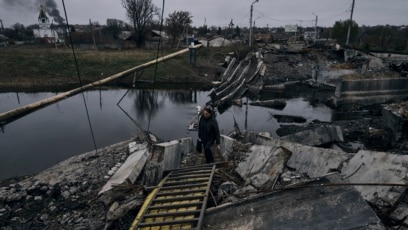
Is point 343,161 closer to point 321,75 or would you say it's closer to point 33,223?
point 33,223

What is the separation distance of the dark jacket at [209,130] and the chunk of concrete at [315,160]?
1726mm

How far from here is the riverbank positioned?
21.7 m

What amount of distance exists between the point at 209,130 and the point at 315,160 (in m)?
2.38

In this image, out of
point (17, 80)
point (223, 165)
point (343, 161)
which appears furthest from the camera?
point (17, 80)

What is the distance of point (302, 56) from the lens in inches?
1099

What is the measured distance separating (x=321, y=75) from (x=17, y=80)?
2393cm

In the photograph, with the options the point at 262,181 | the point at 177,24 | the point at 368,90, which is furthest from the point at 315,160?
the point at 177,24

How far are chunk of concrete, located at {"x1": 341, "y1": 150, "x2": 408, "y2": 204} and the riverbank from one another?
1774cm

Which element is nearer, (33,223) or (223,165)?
(33,223)

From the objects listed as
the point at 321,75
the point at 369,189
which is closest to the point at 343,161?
the point at 369,189

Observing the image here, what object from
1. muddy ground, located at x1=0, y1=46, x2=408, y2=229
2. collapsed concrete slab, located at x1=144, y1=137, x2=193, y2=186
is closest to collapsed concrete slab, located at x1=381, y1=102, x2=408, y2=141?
muddy ground, located at x1=0, y1=46, x2=408, y2=229

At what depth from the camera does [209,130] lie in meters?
6.50

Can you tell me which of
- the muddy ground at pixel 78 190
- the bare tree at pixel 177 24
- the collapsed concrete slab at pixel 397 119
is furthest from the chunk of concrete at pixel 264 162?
the bare tree at pixel 177 24

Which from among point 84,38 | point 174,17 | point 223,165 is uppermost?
point 174,17
